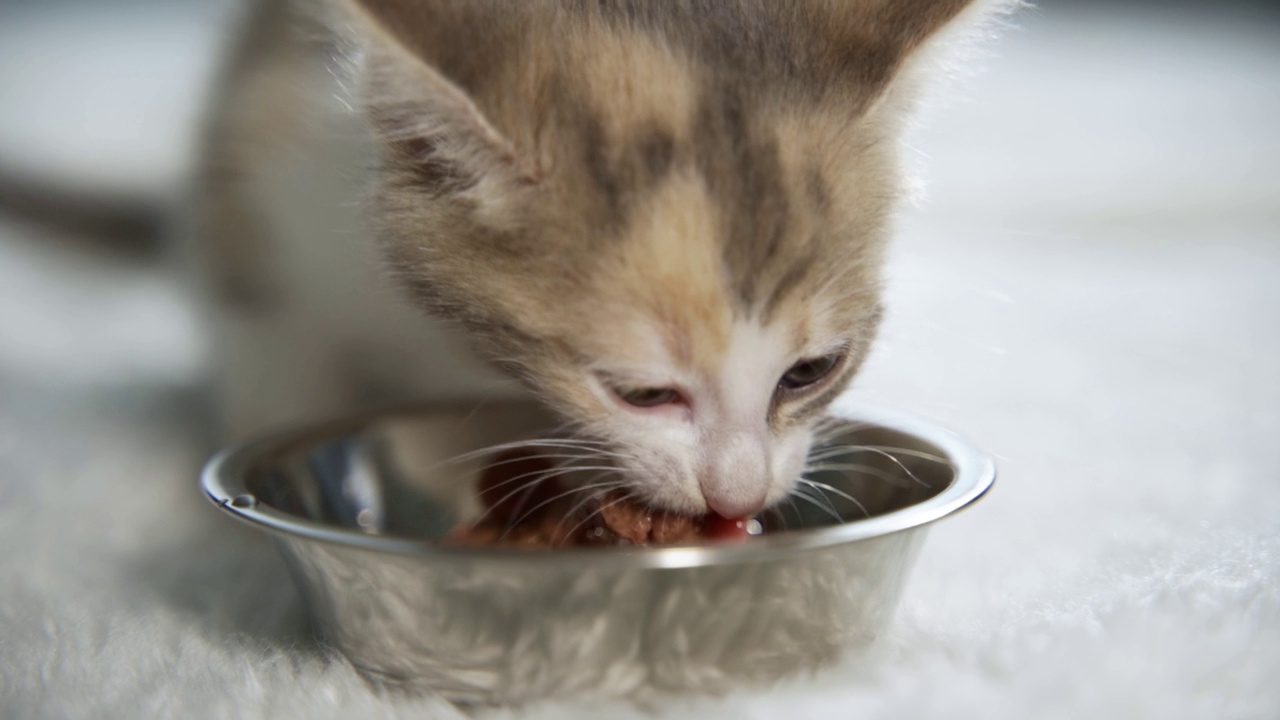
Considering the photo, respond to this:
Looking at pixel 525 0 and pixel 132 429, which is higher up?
pixel 525 0

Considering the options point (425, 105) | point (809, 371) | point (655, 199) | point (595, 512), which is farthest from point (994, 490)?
point (425, 105)

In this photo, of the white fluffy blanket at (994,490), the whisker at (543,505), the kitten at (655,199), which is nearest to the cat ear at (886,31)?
the kitten at (655,199)

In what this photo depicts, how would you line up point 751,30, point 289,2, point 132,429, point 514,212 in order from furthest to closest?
point 132,429, point 289,2, point 751,30, point 514,212

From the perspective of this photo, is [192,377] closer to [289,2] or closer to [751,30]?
[289,2]

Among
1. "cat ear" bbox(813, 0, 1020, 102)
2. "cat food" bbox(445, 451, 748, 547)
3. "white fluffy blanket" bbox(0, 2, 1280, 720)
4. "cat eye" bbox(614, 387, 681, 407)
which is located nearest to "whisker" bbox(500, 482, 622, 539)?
"cat food" bbox(445, 451, 748, 547)

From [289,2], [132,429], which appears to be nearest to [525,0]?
[289,2]

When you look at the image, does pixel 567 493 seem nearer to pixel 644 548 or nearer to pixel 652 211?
pixel 644 548

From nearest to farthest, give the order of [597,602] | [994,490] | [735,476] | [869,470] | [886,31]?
1. [597,602]
2. [735,476]
3. [886,31]
4. [869,470]
5. [994,490]

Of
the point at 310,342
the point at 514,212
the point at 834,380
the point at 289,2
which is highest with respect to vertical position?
the point at 289,2
